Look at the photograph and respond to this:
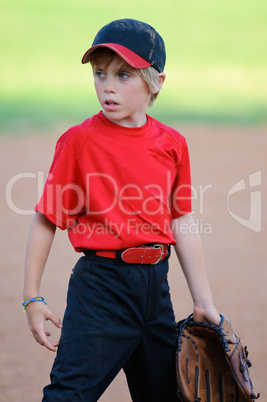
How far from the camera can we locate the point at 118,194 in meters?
1.79

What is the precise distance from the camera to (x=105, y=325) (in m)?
1.74

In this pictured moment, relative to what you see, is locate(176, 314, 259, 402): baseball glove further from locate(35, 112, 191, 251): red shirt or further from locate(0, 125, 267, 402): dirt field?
locate(0, 125, 267, 402): dirt field

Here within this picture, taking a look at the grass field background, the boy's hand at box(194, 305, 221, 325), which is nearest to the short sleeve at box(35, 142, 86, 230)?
the boy's hand at box(194, 305, 221, 325)

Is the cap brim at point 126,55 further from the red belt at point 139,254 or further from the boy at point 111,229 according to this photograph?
the red belt at point 139,254

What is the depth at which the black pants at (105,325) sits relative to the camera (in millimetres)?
1698

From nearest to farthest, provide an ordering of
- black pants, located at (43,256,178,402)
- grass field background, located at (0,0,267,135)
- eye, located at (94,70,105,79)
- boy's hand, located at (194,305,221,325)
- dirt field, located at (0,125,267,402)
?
1. black pants, located at (43,256,178,402)
2. eye, located at (94,70,105,79)
3. boy's hand, located at (194,305,221,325)
4. dirt field, located at (0,125,267,402)
5. grass field background, located at (0,0,267,135)

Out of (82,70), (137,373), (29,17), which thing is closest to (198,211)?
(137,373)

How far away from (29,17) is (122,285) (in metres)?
14.0

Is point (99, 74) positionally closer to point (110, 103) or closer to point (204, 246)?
point (110, 103)

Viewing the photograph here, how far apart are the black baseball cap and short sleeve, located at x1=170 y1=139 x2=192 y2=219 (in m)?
0.30

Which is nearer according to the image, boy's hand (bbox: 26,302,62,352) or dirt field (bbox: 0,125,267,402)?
boy's hand (bbox: 26,302,62,352)

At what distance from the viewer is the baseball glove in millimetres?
1891

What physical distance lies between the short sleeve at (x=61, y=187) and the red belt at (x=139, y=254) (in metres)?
0.16

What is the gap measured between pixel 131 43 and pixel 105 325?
82cm
